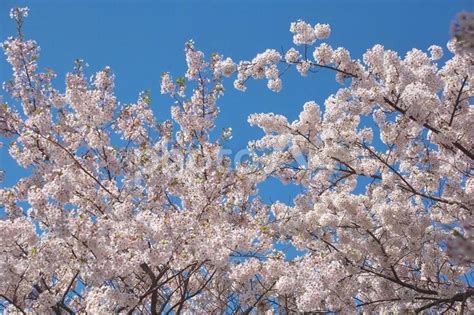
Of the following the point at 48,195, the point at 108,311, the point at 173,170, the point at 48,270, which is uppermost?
the point at 173,170

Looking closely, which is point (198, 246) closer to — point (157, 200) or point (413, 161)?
point (157, 200)

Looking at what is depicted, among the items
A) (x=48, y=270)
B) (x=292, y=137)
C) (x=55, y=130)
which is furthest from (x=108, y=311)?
(x=292, y=137)

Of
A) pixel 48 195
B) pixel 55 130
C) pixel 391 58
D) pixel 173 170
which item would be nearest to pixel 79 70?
pixel 55 130

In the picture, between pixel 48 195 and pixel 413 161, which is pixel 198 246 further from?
pixel 413 161

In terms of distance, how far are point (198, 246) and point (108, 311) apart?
55.9 inches

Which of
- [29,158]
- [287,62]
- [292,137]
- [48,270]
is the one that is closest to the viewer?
[48,270]

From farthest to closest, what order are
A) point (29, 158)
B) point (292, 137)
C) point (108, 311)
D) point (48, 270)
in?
1. point (292, 137)
2. point (29, 158)
3. point (48, 270)
4. point (108, 311)

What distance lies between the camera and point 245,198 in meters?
10.2

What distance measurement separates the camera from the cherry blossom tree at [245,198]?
6.97m

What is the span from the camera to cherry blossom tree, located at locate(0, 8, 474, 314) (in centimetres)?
697

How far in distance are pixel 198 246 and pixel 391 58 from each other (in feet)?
13.3

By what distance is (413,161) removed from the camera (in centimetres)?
886

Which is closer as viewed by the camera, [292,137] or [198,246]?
[198,246]

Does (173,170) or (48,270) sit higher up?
(173,170)
